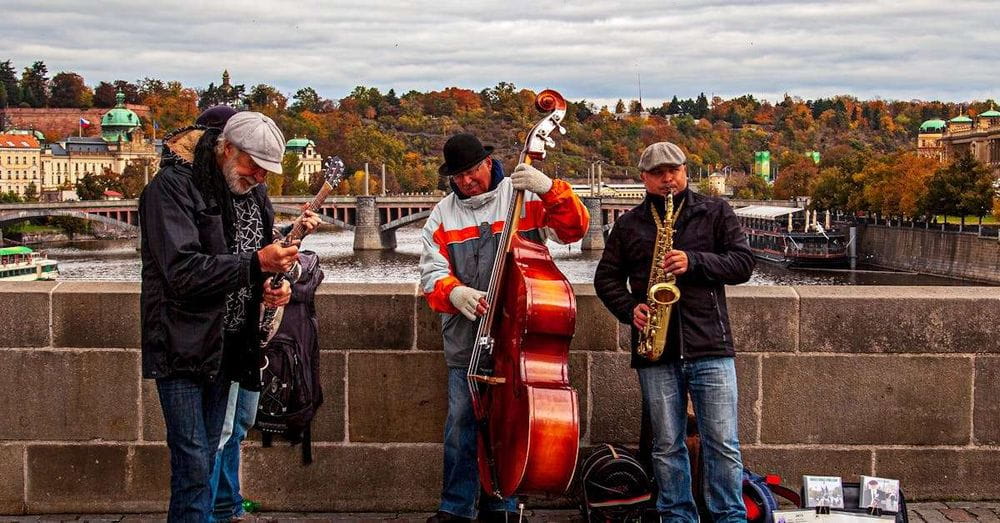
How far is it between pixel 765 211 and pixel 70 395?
9716 centimetres

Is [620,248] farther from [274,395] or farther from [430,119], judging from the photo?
[430,119]

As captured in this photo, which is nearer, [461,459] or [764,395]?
[461,459]

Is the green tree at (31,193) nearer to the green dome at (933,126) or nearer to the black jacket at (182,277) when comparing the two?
the green dome at (933,126)

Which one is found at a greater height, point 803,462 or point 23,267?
point 803,462

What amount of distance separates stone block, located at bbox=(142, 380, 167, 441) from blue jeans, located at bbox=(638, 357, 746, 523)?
8.37ft

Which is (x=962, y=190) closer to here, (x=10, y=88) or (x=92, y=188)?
(x=92, y=188)

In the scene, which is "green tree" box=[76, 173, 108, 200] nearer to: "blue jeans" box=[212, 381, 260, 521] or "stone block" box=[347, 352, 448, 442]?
"stone block" box=[347, 352, 448, 442]

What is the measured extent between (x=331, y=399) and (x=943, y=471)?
3.18 meters

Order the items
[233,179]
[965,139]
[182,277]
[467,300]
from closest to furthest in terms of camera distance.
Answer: [182,277]
[233,179]
[467,300]
[965,139]

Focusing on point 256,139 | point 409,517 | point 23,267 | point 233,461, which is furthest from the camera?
point 23,267

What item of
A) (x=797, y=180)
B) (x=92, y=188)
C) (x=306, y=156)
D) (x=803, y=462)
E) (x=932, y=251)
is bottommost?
(x=932, y=251)

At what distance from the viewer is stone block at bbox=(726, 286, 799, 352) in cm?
662

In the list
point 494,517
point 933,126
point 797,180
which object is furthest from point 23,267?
point 933,126

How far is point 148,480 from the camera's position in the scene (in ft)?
21.4
